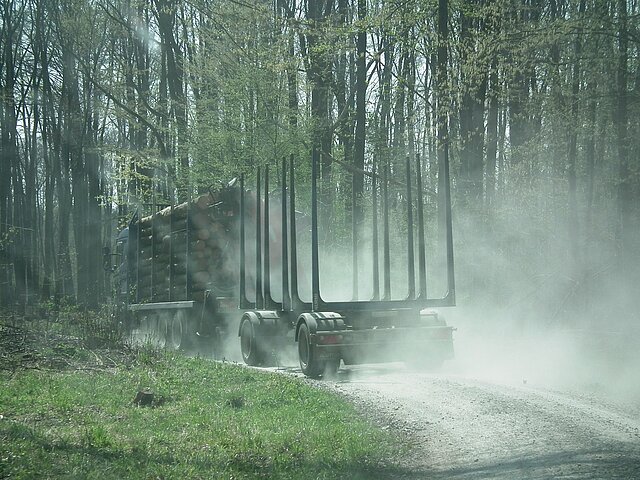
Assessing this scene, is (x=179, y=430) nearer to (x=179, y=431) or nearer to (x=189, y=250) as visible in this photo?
(x=179, y=431)

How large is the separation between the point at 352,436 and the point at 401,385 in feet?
14.9

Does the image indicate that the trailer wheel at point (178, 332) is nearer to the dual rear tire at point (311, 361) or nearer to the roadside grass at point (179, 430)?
the dual rear tire at point (311, 361)

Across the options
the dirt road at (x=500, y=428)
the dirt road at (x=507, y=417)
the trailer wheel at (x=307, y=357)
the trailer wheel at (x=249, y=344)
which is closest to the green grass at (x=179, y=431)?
the dirt road at (x=500, y=428)

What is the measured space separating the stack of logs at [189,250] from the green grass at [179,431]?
278 inches

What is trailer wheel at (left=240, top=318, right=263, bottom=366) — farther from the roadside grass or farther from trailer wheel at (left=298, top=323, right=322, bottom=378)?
the roadside grass

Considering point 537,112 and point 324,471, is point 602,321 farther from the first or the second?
point 324,471

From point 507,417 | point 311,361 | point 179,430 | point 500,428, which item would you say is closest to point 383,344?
point 311,361

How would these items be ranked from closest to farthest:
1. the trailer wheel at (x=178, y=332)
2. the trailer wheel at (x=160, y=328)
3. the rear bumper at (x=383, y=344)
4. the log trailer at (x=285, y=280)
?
the rear bumper at (x=383, y=344), the log trailer at (x=285, y=280), the trailer wheel at (x=178, y=332), the trailer wheel at (x=160, y=328)

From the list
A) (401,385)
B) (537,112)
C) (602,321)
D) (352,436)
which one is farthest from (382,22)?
(352,436)

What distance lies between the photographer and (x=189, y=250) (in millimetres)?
19953

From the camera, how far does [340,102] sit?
114ft

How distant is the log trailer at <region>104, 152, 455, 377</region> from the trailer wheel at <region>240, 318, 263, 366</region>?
0.02 meters

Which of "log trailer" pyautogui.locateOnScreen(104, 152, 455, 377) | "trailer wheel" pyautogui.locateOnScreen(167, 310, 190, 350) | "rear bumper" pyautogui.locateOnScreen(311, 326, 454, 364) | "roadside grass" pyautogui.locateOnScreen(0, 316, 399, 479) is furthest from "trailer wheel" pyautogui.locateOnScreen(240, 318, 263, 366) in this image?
"trailer wheel" pyautogui.locateOnScreen(167, 310, 190, 350)

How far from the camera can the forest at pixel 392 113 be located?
826 inches
